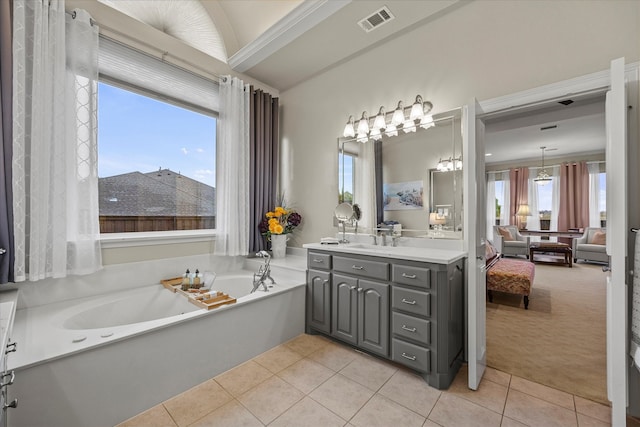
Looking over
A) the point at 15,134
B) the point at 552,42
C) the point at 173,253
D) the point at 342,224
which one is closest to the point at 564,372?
the point at 342,224

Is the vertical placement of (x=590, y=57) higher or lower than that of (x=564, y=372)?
higher

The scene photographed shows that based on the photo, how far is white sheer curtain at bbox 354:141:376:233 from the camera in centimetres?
274

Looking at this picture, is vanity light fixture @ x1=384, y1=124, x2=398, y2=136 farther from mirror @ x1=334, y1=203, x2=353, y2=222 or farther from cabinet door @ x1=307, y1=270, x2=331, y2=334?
cabinet door @ x1=307, y1=270, x2=331, y2=334

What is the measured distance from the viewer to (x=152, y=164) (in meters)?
2.74

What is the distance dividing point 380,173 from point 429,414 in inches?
74.8

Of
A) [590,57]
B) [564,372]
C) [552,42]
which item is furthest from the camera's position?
[564,372]

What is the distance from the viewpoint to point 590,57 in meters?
1.68

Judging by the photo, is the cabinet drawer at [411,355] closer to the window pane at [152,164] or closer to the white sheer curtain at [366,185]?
the white sheer curtain at [366,185]

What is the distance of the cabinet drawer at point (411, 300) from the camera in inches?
71.9

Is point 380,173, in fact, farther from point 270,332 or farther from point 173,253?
point 173,253

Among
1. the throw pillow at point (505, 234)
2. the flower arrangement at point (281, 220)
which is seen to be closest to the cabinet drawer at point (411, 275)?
the flower arrangement at point (281, 220)

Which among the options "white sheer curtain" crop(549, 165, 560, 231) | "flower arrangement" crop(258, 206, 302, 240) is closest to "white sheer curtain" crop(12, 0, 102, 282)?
"flower arrangement" crop(258, 206, 302, 240)

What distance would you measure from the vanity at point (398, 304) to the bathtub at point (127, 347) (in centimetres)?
39

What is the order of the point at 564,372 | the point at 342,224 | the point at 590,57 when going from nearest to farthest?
the point at 590,57 → the point at 564,372 → the point at 342,224
